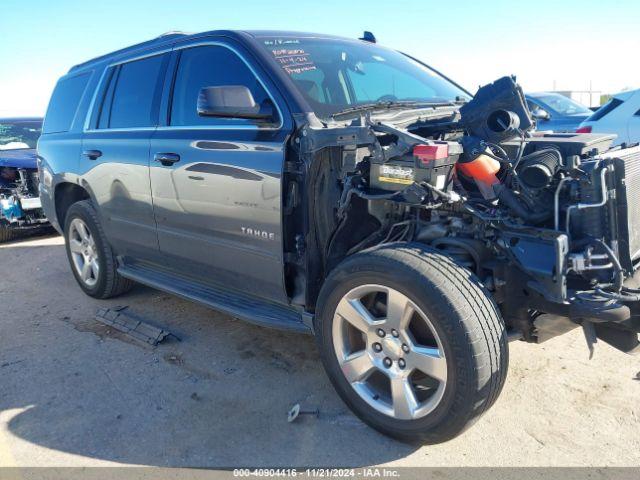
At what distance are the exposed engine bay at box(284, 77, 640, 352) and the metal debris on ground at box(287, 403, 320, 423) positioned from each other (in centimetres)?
63

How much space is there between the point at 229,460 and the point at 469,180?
183 centimetres

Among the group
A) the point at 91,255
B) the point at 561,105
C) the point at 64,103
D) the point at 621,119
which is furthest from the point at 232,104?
the point at 561,105

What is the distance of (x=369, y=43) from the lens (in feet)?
13.7

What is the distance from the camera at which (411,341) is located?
256cm

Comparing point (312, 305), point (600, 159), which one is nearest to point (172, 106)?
point (312, 305)

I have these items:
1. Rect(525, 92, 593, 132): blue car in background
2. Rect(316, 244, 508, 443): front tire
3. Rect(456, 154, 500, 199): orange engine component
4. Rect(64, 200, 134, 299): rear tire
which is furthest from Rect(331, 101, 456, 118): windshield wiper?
Rect(525, 92, 593, 132): blue car in background

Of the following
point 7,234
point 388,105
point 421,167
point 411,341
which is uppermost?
point 388,105

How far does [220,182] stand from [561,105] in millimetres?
9298

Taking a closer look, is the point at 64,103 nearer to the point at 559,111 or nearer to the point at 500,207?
the point at 500,207

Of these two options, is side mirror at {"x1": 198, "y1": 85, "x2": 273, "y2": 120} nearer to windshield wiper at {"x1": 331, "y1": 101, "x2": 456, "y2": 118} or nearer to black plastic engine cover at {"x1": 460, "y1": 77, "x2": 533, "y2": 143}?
windshield wiper at {"x1": 331, "y1": 101, "x2": 456, "y2": 118}

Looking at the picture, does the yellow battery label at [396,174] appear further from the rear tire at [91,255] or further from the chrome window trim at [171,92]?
the rear tire at [91,255]

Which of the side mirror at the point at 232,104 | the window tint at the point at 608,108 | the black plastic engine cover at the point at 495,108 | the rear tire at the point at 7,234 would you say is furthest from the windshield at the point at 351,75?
the rear tire at the point at 7,234

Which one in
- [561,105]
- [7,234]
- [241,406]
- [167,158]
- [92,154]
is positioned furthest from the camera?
[561,105]

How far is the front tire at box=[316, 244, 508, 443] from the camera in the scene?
2.35 metres
